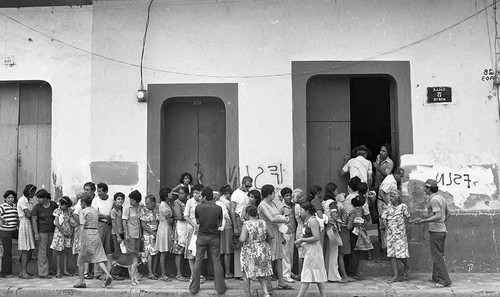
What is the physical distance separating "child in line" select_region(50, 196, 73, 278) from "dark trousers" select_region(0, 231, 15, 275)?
32.1 inches

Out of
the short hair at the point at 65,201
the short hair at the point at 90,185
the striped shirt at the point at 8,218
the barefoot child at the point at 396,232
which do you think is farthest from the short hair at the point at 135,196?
the barefoot child at the point at 396,232

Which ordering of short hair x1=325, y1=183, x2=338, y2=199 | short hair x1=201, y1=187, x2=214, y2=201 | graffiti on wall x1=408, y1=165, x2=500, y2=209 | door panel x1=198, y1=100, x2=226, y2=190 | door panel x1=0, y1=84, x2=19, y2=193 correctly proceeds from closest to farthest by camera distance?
short hair x1=201, y1=187, x2=214, y2=201, short hair x1=325, y1=183, x2=338, y2=199, graffiti on wall x1=408, y1=165, x2=500, y2=209, door panel x1=198, y1=100, x2=226, y2=190, door panel x1=0, y1=84, x2=19, y2=193

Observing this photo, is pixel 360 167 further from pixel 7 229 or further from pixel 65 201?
pixel 7 229

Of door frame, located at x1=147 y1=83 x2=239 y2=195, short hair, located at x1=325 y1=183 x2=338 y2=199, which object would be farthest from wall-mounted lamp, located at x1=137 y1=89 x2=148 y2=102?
short hair, located at x1=325 y1=183 x2=338 y2=199

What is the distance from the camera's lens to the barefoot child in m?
10.0

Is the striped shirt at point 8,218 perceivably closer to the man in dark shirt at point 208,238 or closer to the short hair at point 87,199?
the short hair at point 87,199

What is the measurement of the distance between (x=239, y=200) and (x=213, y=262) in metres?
1.38

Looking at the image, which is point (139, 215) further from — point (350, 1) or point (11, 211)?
point (350, 1)

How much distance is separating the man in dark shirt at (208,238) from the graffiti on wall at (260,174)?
195 cm

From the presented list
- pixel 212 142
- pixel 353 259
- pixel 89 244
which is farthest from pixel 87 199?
pixel 353 259

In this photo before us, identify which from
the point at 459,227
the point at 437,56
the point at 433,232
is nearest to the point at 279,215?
the point at 433,232

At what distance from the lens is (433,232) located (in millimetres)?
9898

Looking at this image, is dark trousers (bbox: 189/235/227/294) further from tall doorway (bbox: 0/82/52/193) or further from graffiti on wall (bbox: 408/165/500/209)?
tall doorway (bbox: 0/82/52/193)

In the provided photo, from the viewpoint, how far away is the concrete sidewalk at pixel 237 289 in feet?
31.0
